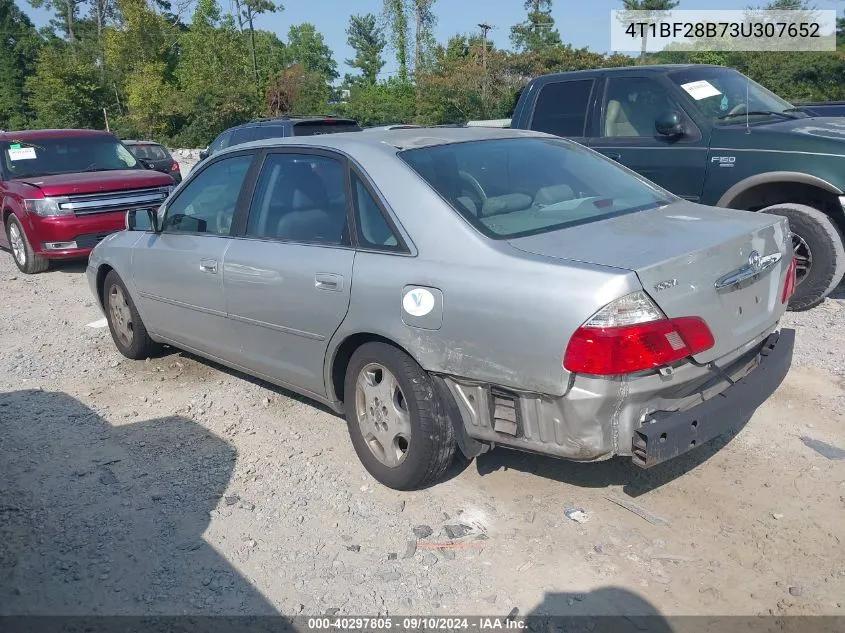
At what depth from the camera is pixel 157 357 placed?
6188 millimetres

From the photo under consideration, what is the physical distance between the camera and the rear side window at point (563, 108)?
298 inches

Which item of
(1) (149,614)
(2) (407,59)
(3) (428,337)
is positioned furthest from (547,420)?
(2) (407,59)

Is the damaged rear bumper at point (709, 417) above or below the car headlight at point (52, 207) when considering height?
below

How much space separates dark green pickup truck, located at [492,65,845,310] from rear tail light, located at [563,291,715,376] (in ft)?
12.5

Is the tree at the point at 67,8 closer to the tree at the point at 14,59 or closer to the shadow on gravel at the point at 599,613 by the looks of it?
the tree at the point at 14,59

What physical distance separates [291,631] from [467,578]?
2.39 ft

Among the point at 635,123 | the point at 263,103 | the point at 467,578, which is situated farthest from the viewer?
the point at 263,103

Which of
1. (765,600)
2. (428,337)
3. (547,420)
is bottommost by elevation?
(765,600)

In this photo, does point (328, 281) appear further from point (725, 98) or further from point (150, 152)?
point (150, 152)

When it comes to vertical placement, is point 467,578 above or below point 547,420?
below

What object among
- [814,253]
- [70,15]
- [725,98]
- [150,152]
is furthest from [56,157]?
[70,15]

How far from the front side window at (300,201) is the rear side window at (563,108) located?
390 cm

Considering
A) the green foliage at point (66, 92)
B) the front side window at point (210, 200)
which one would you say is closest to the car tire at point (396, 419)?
the front side window at point (210, 200)

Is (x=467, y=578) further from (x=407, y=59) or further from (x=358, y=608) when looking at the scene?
(x=407, y=59)
